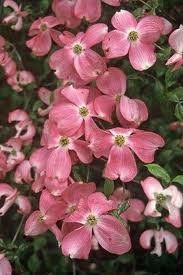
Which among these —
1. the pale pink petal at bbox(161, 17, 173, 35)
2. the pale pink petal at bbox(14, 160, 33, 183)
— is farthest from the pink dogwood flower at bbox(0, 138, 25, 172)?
the pale pink petal at bbox(161, 17, 173, 35)

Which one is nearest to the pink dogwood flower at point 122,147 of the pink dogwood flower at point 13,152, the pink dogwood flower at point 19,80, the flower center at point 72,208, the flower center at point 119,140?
the flower center at point 119,140

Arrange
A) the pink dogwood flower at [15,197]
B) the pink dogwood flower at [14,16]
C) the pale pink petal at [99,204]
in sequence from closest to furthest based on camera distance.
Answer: the pale pink petal at [99,204]
the pink dogwood flower at [15,197]
the pink dogwood flower at [14,16]

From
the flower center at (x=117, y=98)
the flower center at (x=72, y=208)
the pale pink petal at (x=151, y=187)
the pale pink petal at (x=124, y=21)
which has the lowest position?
the pale pink petal at (x=151, y=187)

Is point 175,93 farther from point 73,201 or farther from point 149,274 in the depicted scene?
point 149,274

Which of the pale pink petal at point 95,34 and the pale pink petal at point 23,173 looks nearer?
the pale pink petal at point 95,34

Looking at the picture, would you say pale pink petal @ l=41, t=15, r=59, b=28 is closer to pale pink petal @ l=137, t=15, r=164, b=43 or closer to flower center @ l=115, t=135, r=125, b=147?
pale pink petal @ l=137, t=15, r=164, b=43

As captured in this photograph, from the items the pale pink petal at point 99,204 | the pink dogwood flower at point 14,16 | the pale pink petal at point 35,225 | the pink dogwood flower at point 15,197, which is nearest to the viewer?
the pale pink petal at point 99,204

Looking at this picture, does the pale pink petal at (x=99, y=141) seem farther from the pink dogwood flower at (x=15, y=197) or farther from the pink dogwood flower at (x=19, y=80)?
the pink dogwood flower at (x=19, y=80)

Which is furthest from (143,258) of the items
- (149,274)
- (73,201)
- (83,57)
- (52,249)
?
(83,57)
